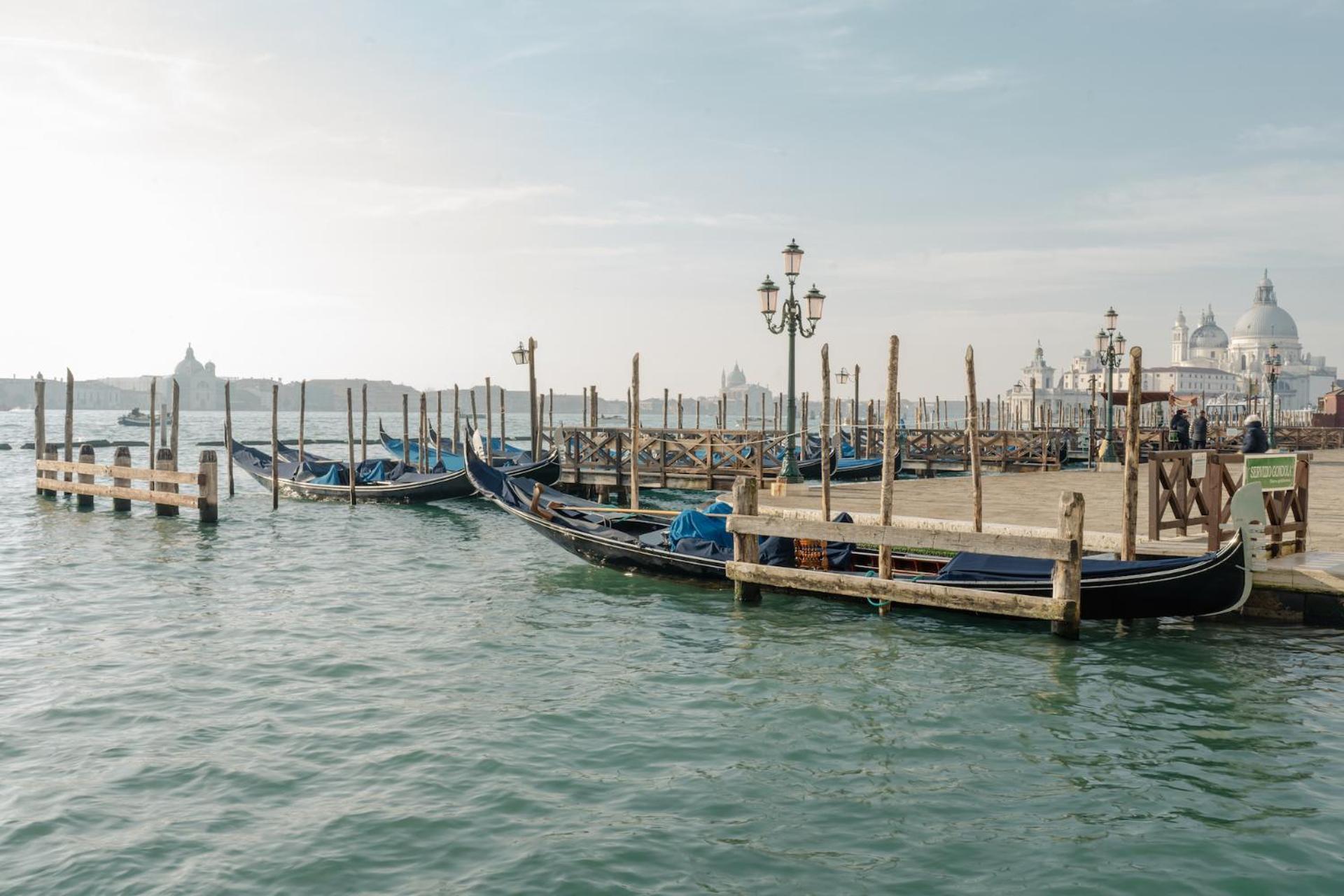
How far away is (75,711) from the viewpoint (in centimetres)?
686

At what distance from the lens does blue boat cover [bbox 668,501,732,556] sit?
11.0 metres

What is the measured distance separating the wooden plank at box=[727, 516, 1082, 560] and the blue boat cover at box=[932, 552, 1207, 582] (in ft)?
0.45

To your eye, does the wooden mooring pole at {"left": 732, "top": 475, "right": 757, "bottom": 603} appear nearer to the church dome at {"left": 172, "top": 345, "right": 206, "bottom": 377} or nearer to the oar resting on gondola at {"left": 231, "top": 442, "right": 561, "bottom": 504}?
the oar resting on gondola at {"left": 231, "top": 442, "right": 561, "bottom": 504}

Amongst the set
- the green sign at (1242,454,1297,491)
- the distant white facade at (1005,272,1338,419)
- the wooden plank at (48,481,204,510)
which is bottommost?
the wooden plank at (48,481,204,510)

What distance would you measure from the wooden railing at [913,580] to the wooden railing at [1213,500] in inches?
44.0

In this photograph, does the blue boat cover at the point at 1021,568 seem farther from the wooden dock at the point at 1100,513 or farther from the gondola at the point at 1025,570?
the wooden dock at the point at 1100,513

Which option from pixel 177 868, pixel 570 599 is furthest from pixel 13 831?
pixel 570 599

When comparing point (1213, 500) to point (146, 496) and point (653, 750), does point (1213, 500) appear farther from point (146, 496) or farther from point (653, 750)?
point (146, 496)

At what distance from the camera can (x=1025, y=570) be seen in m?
8.87

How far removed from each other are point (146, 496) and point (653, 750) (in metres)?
→ 16.0

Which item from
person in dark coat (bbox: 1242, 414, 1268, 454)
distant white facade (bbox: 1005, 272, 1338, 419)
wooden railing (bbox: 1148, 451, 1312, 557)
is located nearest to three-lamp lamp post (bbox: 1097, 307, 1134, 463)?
person in dark coat (bbox: 1242, 414, 1268, 454)

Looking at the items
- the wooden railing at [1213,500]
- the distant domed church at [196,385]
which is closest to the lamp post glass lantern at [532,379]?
the wooden railing at [1213,500]

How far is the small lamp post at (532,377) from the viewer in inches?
787

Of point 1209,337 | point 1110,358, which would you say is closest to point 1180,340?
point 1209,337
